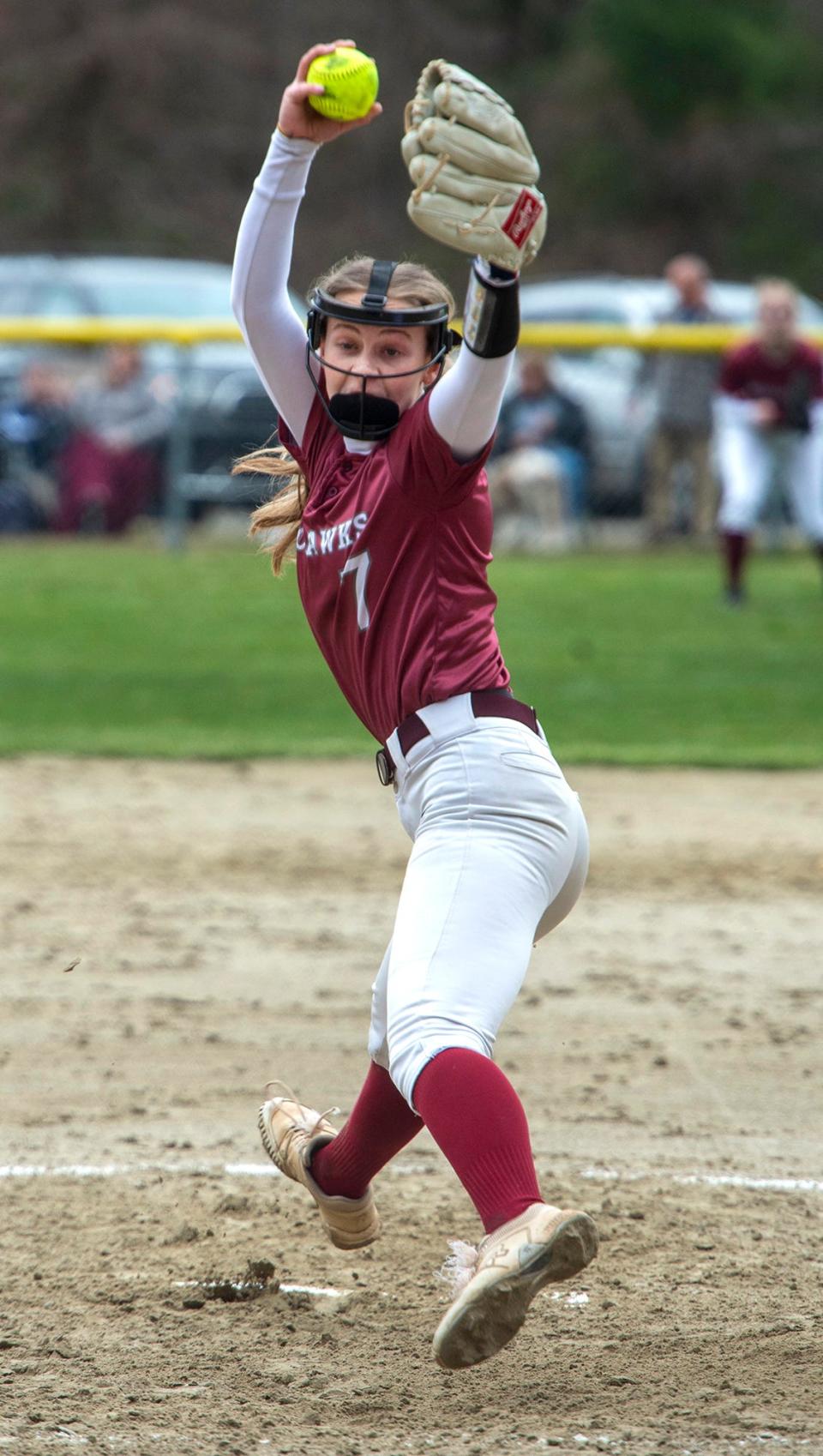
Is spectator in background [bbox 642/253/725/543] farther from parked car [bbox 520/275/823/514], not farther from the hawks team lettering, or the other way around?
the hawks team lettering

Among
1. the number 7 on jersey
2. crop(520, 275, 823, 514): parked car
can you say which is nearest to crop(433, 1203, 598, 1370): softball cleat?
the number 7 on jersey

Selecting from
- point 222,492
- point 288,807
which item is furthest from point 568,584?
point 288,807

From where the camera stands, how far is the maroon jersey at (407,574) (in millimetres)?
3166

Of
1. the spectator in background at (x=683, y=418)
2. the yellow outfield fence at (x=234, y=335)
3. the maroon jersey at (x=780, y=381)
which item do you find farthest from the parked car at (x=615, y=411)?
the maroon jersey at (x=780, y=381)

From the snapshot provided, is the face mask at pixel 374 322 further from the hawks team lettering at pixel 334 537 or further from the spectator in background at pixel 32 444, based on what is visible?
the spectator in background at pixel 32 444

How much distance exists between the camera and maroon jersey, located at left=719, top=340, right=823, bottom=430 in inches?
495

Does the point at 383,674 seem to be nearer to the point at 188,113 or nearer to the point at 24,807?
the point at 24,807

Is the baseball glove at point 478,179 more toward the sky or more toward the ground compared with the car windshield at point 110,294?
more toward the sky

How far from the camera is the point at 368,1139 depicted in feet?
11.6

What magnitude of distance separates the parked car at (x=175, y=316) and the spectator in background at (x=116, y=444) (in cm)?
28

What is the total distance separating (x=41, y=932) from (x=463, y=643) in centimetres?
314

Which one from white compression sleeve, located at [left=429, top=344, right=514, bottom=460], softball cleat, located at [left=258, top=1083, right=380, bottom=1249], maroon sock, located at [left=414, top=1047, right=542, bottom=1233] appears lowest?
softball cleat, located at [left=258, top=1083, right=380, bottom=1249]

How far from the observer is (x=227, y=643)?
1136 cm

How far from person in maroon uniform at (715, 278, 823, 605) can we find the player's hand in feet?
30.2
